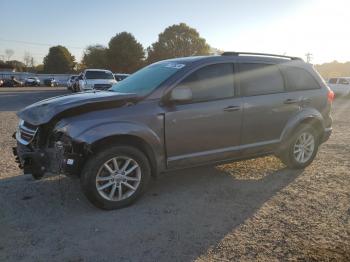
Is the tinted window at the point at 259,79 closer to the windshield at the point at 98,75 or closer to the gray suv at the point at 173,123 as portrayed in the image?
the gray suv at the point at 173,123

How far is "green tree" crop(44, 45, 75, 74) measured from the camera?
293ft

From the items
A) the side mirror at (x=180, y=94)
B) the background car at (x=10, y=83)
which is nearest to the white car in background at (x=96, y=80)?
the side mirror at (x=180, y=94)

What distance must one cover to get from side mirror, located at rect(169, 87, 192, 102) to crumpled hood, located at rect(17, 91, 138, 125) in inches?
19.0

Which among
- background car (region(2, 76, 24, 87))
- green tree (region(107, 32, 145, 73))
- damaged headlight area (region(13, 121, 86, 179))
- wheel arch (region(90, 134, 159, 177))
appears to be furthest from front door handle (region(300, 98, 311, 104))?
green tree (region(107, 32, 145, 73))

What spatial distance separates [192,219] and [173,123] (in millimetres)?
1263

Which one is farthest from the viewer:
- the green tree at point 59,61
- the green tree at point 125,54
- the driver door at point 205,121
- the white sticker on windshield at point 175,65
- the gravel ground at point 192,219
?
the green tree at point 59,61

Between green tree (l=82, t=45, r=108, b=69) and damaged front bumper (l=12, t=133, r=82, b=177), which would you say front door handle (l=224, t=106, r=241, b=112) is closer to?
damaged front bumper (l=12, t=133, r=82, b=177)

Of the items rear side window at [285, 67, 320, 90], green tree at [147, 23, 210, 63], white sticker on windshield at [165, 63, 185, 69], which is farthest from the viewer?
green tree at [147, 23, 210, 63]

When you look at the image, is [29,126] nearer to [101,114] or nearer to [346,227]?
[101,114]

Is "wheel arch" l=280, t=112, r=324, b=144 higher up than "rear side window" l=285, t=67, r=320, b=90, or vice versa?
"rear side window" l=285, t=67, r=320, b=90

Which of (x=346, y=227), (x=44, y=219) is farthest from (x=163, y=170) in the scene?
(x=346, y=227)

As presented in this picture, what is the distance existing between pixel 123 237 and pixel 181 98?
6.16 ft

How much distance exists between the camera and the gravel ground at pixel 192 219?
3.74 meters

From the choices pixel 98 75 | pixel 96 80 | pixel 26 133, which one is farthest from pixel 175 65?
pixel 98 75
